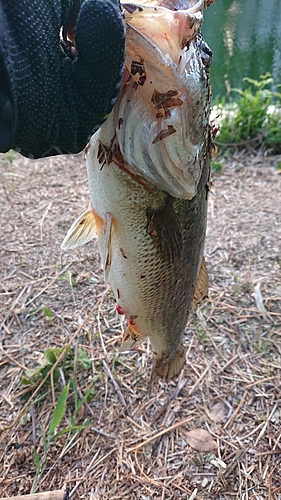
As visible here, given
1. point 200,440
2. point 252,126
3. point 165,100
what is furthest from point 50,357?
point 252,126

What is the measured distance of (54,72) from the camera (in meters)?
0.77

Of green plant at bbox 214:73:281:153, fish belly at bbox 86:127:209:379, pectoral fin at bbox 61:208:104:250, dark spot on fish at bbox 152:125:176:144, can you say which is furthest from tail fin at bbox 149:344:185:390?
green plant at bbox 214:73:281:153

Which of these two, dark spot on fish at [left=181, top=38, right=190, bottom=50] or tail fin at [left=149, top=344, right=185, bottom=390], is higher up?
dark spot on fish at [left=181, top=38, right=190, bottom=50]

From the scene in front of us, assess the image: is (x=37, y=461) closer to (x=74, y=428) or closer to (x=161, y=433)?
(x=74, y=428)

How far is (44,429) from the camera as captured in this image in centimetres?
174

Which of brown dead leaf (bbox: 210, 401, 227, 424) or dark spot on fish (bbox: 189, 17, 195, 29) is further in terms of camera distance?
brown dead leaf (bbox: 210, 401, 227, 424)

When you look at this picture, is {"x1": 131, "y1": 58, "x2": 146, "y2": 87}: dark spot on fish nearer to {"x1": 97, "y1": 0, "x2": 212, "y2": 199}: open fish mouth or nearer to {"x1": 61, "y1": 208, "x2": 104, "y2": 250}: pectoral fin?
{"x1": 97, "y1": 0, "x2": 212, "y2": 199}: open fish mouth

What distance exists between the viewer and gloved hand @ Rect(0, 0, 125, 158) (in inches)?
28.0

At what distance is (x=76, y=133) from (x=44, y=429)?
129 centimetres

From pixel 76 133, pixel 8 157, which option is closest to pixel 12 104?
pixel 76 133

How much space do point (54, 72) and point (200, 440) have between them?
1.45m

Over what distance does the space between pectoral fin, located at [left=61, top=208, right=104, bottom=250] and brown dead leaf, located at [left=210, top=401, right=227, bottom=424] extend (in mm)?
959

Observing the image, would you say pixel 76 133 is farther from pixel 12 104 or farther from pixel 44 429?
pixel 44 429

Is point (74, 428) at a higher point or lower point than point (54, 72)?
lower
